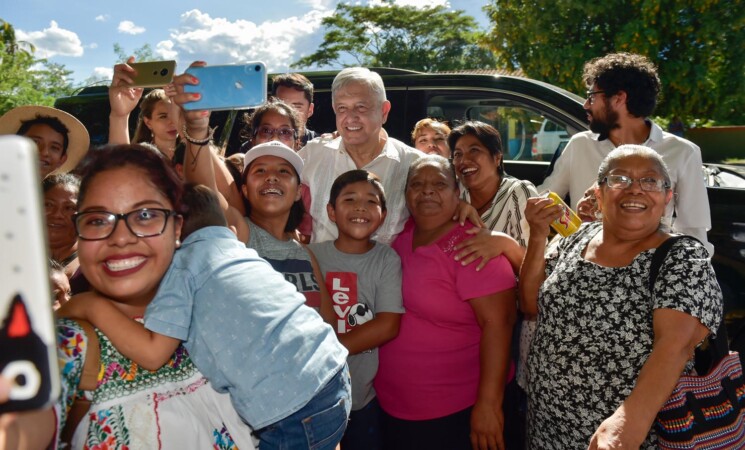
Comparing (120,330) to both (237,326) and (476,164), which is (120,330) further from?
(476,164)

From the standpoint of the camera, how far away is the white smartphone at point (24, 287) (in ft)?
1.77

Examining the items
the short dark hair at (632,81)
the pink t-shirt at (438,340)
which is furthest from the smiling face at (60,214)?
the short dark hair at (632,81)

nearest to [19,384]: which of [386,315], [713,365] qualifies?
[386,315]

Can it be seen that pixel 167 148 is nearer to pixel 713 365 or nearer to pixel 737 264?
pixel 713 365

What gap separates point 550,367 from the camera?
2.04 meters

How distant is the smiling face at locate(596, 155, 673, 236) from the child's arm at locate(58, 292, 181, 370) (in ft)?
5.20

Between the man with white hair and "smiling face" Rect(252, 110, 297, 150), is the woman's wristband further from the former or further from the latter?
"smiling face" Rect(252, 110, 297, 150)

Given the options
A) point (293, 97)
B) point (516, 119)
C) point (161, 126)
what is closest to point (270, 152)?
point (161, 126)

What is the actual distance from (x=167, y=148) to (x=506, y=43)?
10721 millimetres

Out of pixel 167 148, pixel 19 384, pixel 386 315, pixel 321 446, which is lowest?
pixel 321 446

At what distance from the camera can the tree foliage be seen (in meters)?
13.7

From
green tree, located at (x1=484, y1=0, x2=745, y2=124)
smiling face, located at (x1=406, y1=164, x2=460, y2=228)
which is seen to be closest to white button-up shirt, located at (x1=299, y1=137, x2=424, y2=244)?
smiling face, located at (x1=406, y1=164, x2=460, y2=228)

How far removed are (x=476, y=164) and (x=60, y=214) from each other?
1927 mm

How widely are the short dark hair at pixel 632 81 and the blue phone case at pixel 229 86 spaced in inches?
88.2
